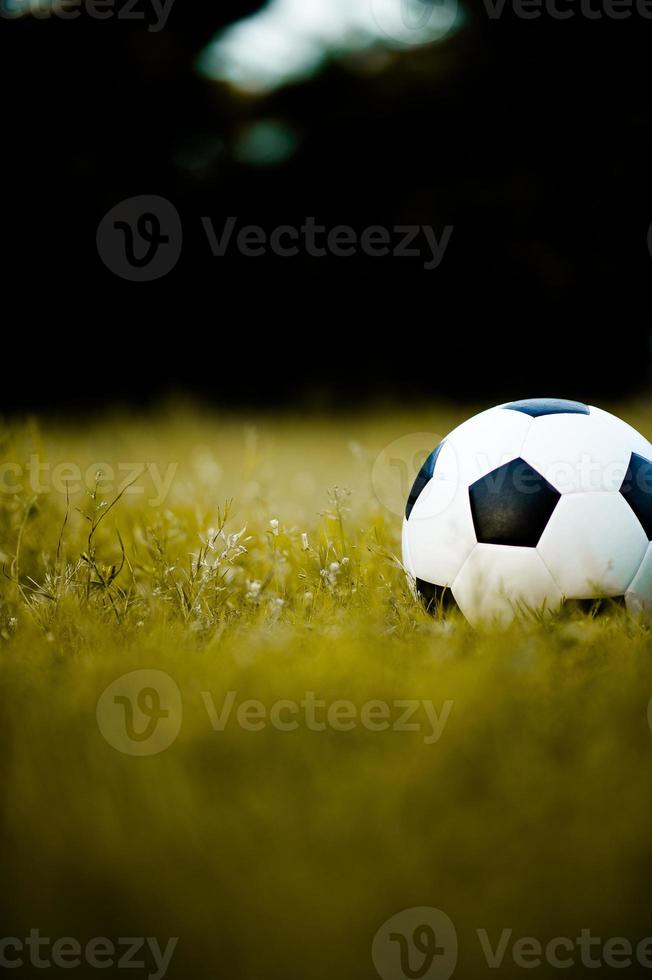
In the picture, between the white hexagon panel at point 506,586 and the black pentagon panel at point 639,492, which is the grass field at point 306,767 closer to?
the white hexagon panel at point 506,586

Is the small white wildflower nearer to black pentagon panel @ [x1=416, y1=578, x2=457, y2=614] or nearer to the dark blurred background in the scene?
black pentagon panel @ [x1=416, y1=578, x2=457, y2=614]

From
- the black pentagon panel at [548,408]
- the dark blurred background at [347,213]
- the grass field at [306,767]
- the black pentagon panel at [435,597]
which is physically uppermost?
the dark blurred background at [347,213]

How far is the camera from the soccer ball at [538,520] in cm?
190

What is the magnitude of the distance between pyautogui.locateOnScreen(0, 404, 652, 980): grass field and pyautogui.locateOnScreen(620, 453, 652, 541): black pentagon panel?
0.27 meters

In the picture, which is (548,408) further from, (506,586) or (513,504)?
(506,586)

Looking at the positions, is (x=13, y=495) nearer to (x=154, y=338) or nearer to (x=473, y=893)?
(x=473, y=893)

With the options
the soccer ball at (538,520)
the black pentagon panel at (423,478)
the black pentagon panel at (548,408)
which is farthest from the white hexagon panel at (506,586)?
the black pentagon panel at (548,408)

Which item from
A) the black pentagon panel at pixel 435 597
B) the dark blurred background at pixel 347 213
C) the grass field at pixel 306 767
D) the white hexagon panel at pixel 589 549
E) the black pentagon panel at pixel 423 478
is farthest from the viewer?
the dark blurred background at pixel 347 213

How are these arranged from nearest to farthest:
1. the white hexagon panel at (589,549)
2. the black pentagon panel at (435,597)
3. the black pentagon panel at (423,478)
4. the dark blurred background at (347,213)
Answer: the white hexagon panel at (589,549) → the black pentagon panel at (435,597) → the black pentagon panel at (423,478) → the dark blurred background at (347,213)

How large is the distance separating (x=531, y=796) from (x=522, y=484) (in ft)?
2.86

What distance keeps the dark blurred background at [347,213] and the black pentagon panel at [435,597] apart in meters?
6.59

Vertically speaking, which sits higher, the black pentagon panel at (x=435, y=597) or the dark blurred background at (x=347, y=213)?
the dark blurred background at (x=347, y=213)

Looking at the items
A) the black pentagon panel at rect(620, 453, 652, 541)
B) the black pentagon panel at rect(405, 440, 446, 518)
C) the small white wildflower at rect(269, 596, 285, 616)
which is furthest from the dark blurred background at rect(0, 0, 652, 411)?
the black pentagon panel at rect(620, 453, 652, 541)

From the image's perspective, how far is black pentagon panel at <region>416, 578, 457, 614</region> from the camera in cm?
201
